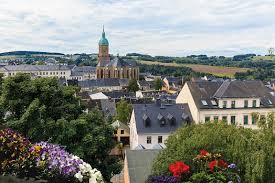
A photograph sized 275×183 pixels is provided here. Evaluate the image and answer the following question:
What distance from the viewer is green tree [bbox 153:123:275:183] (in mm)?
14945

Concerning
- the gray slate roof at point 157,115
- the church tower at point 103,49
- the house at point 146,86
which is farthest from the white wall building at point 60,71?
the gray slate roof at point 157,115

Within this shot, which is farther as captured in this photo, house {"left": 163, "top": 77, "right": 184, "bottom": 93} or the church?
the church

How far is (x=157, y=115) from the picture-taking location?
3922cm

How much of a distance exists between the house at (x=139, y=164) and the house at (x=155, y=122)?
13500 millimetres

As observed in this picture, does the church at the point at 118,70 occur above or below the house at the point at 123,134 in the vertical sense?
above

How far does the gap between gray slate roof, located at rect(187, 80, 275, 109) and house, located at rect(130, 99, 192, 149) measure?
7.31 feet

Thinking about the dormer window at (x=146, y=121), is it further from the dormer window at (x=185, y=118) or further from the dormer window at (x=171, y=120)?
the dormer window at (x=185, y=118)

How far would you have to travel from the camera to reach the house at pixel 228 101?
40031mm

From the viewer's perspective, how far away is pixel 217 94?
41.2 metres

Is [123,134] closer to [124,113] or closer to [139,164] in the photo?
[124,113]

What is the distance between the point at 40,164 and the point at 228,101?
115 feet

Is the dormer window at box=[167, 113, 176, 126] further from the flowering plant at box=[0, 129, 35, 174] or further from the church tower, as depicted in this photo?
the church tower

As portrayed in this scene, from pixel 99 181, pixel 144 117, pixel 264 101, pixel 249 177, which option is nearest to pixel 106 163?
pixel 249 177

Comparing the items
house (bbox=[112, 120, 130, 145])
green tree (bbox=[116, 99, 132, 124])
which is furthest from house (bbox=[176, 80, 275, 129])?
green tree (bbox=[116, 99, 132, 124])
